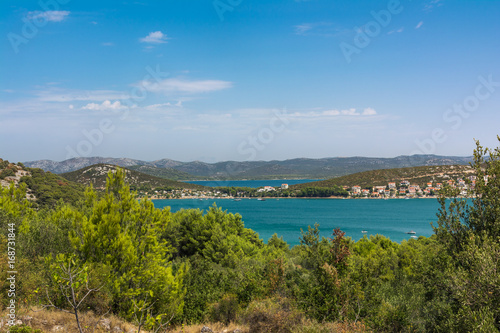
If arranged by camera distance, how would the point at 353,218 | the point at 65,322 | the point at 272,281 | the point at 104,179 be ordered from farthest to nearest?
the point at 104,179, the point at 353,218, the point at 272,281, the point at 65,322

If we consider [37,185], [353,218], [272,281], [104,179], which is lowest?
[353,218]

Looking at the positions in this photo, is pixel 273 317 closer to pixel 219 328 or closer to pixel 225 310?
pixel 219 328

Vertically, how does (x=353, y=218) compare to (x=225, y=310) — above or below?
below

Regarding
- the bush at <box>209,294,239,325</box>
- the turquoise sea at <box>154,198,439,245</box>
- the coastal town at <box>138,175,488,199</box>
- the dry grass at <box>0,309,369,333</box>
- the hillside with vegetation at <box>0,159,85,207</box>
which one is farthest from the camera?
the coastal town at <box>138,175,488,199</box>

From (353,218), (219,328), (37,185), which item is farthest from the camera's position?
(353,218)

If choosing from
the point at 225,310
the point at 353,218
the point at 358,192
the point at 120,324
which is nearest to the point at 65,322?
the point at 120,324

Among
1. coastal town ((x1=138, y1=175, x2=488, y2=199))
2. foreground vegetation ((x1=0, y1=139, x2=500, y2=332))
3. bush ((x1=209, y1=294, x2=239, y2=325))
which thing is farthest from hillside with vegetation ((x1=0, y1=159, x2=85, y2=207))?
coastal town ((x1=138, y1=175, x2=488, y2=199))

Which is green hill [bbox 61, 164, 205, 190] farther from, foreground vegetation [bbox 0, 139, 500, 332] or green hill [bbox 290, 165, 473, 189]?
green hill [bbox 290, 165, 473, 189]

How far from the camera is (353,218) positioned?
90.9 metres

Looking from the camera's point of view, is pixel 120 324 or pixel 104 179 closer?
pixel 120 324

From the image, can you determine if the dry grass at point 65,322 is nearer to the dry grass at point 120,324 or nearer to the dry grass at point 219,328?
the dry grass at point 120,324

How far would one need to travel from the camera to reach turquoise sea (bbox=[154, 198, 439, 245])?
234ft

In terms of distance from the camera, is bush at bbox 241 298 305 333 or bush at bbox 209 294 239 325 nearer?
bush at bbox 241 298 305 333

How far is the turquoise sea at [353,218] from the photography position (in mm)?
71250
